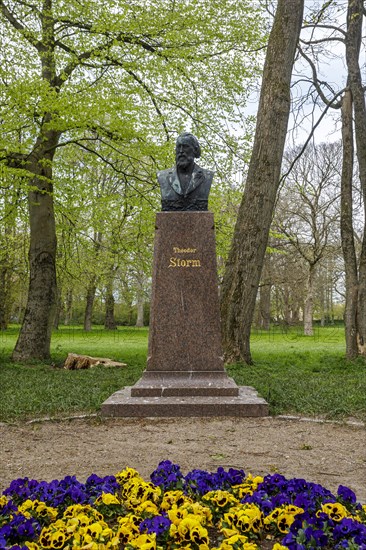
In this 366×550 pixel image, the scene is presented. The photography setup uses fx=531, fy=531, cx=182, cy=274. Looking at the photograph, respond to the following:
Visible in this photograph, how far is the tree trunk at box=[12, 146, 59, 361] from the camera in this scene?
1327 cm

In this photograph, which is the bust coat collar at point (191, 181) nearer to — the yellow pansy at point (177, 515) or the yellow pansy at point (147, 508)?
the yellow pansy at point (147, 508)

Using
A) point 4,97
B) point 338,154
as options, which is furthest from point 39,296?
point 338,154

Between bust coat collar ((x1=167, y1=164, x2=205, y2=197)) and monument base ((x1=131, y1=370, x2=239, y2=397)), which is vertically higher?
bust coat collar ((x1=167, y1=164, x2=205, y2=197))

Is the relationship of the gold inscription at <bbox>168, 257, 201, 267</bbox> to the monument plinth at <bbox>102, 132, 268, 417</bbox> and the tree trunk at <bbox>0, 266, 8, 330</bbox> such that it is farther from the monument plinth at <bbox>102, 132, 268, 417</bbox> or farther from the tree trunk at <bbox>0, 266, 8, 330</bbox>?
the tree trunk at <bbox>0, 266, 8, 330</bbox>

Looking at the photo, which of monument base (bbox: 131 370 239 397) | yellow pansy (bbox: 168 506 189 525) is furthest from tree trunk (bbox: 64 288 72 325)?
yellow pansy (bbox: 168 506 189 525)

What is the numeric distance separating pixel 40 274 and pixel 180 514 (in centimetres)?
1151

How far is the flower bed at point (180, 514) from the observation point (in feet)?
8.00

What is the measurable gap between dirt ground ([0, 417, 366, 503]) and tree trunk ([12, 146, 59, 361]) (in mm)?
7594

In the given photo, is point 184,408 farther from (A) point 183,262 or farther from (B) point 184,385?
(A) point 183,262

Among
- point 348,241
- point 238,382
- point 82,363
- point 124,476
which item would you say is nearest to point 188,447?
point 124,476

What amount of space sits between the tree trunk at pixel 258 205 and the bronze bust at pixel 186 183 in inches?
131

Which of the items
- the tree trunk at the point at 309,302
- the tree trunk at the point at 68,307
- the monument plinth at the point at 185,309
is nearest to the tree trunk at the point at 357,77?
the monument plinth at the point at 185,309

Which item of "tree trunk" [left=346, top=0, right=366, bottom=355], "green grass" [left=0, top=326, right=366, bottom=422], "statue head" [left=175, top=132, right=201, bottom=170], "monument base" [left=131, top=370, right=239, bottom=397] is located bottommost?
"green grass" [left=0, top=326, right=366, bottom=422]

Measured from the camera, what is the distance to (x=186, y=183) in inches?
298
